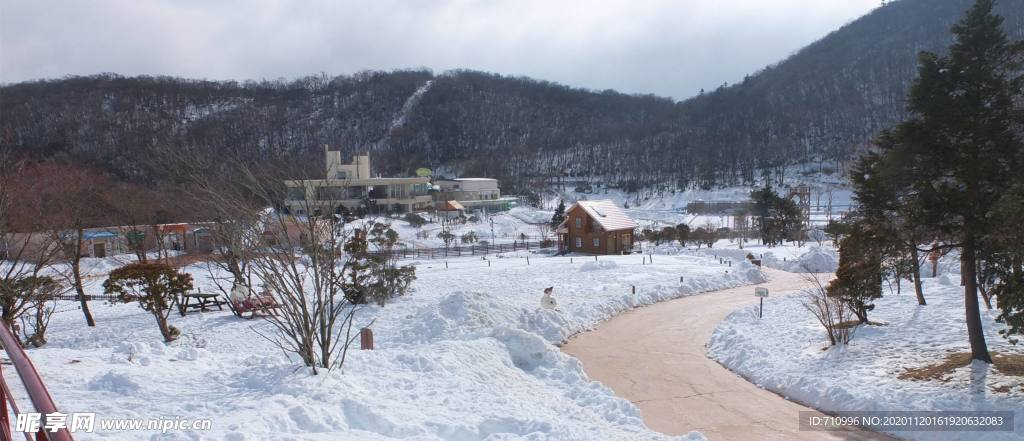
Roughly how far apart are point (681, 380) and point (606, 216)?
91.5 feet

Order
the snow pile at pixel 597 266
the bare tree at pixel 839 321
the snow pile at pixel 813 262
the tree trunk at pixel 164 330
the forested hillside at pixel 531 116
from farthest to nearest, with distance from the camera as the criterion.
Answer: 1. the forested hillside at pixel 531 116
2. the snow pile at pixel 813 262
3. the snow pile at pixel 597 266
4. the tree trunk at pixel 164 330
5. the bare tree at pixel 839 321

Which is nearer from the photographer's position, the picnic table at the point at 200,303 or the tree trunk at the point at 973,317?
the tree trunk at the point at 973,317

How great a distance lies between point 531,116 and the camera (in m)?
158

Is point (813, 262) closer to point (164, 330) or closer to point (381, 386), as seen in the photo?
point (381, 386)

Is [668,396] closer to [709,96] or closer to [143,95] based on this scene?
[143,95]

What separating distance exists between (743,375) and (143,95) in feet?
469

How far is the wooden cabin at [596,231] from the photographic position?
3684 cm

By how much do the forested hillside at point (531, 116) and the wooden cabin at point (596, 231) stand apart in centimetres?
5511

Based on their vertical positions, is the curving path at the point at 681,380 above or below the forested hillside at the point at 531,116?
below

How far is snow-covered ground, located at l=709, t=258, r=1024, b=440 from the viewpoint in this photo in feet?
26.3

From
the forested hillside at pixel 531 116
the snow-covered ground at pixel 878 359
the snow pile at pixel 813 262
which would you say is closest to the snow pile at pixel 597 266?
the snow pile at pixel 813 262

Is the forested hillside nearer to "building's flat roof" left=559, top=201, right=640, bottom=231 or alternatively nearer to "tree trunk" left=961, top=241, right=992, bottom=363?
"building's flat roof" left=559, top=201, right=640, bottom=231

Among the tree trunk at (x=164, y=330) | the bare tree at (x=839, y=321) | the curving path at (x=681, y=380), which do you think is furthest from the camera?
the tree trunk at (x=164, y=330)

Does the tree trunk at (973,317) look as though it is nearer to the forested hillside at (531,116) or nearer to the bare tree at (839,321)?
the bare tree at (839,321)
